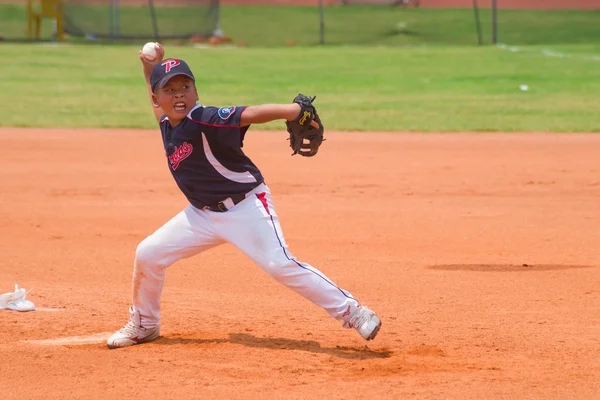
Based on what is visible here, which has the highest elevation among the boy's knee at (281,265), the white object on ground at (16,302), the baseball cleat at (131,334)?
the boy's knee at (281,265)

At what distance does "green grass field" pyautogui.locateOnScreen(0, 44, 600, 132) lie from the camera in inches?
671

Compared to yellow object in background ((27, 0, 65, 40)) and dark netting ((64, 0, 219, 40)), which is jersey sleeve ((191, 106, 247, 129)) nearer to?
dark netting ((64, 0, 219, 40))

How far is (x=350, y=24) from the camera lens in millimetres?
35750

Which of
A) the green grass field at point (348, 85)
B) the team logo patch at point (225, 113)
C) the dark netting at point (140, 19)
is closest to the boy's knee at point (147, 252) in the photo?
the team logo patch at point (225, 113)

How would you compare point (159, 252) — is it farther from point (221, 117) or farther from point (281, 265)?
point (221, 117)

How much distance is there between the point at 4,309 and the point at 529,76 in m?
18.3

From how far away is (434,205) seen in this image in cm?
1041

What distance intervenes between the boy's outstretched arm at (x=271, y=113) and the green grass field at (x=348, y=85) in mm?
10913

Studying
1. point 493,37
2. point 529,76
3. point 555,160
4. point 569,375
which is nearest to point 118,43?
point 493,37

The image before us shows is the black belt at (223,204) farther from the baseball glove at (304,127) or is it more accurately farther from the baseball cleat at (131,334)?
the baseball cleat at (131,334)

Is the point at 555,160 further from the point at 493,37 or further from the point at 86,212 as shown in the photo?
the point at 493,37

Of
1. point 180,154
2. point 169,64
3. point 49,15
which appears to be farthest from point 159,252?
point 49,15

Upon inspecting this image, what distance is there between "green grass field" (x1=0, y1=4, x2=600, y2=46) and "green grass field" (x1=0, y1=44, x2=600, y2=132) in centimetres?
229

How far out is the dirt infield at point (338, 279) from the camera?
17.0ft
